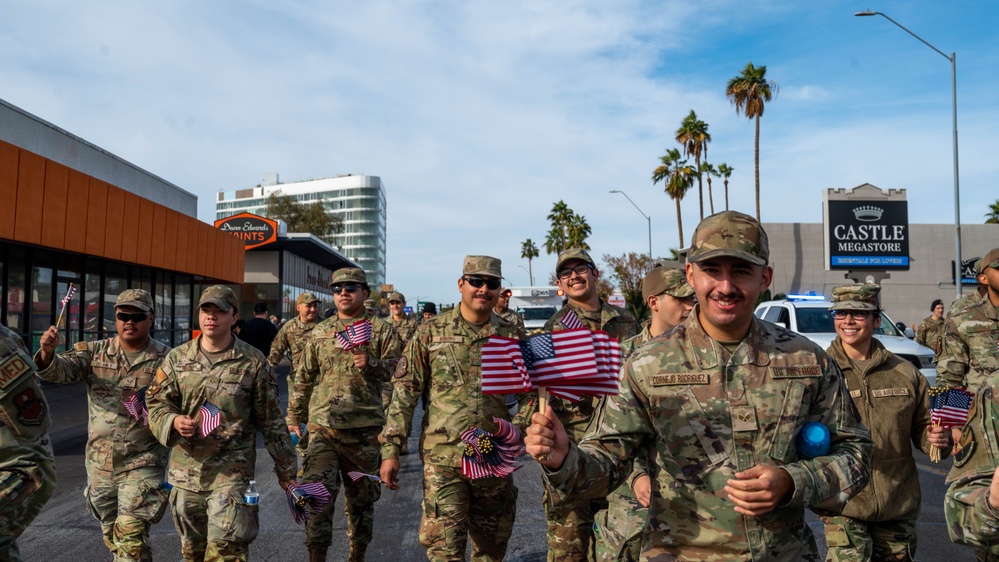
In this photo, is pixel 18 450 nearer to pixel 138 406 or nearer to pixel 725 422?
pixel 138 406

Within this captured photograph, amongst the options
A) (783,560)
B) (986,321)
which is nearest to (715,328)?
(783,560)

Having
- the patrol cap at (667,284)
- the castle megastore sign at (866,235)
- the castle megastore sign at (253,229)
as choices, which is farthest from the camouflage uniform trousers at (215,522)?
the castle megastore sign at (866,235)

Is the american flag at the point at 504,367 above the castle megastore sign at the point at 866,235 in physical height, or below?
below

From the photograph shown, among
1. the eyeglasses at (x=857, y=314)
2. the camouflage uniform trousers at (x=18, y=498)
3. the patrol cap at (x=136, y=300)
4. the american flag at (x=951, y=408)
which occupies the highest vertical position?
the patrol cap at (x=136, y=300)

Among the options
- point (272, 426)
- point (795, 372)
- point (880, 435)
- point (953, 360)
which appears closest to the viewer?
point (795, 372)

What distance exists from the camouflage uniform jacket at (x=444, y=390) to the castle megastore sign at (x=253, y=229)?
3948 centimetres

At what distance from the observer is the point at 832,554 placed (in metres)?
4.74

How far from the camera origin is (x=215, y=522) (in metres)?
5.10

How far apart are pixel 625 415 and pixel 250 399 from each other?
3.50 metres

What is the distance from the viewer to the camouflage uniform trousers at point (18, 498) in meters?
3.24

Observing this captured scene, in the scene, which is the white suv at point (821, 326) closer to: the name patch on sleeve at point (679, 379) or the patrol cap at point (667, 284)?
the patrol cap at point (667, 284)

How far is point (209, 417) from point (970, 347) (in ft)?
19.7

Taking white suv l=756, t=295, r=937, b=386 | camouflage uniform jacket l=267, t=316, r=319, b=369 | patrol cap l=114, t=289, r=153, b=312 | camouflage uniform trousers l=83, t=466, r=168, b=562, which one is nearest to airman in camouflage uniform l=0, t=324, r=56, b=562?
camouflage uniform trousers l=83, t=466, r=168, b=562

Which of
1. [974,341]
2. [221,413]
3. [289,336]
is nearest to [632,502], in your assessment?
[221,413]
